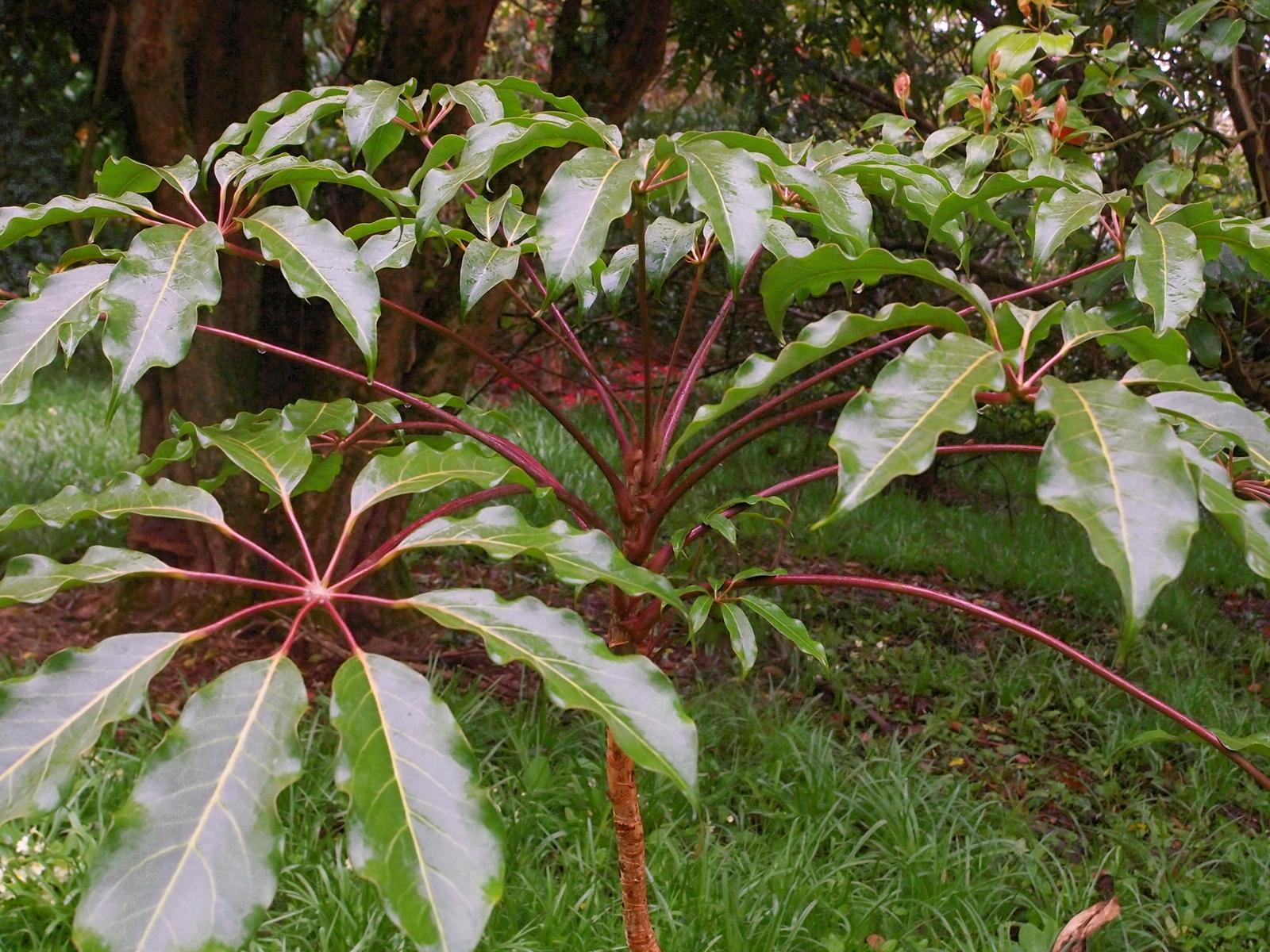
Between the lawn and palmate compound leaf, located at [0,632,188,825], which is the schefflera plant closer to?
palmate compound leaf, located at [0,632,188,825]

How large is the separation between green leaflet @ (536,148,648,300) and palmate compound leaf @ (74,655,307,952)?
0.34 metres

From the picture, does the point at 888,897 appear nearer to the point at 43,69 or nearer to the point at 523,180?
the point at 523,180

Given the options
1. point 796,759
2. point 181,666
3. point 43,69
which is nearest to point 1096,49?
point 796,759

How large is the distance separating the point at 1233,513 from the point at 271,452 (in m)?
0.78

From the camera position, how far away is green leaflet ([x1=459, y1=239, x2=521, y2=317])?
3.21 ft

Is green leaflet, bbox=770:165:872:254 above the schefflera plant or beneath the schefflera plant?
above

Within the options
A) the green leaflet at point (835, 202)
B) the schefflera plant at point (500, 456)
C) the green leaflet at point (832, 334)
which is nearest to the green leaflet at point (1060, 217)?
the schefflera plant at point (500, 456)

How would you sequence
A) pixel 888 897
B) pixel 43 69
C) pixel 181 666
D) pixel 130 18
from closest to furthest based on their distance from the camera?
1. pixel 888 897
2. pixel 130 18
3. pixel 181 666
4. pixel 43 69

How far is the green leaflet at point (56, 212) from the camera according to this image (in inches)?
32.9

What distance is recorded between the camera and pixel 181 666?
266 cm

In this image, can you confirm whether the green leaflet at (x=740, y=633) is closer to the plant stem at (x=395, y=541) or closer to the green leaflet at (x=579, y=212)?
the plant stem at (x=395, y=541)

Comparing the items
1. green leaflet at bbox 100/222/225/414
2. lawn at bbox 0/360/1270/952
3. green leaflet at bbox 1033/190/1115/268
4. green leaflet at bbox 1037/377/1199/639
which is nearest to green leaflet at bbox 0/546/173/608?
green leaflet at bbox 100/222/225/414

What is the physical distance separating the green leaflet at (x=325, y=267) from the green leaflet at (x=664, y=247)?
36 centimetres

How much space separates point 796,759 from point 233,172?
206cm
